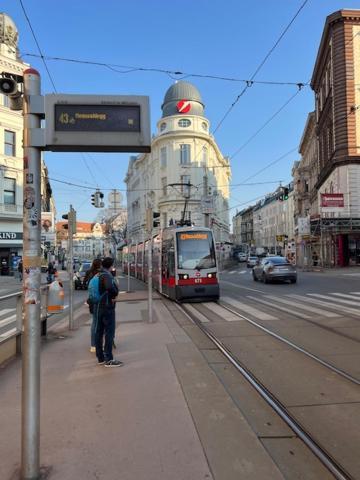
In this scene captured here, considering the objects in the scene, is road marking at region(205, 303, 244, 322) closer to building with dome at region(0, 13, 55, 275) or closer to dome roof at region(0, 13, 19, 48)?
building with dome at region(0, 13, 55, 275)

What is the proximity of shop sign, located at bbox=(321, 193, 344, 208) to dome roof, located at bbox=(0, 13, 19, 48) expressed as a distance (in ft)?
96.4

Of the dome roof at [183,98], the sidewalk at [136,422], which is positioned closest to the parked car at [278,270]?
the sidewalk at [136,422]

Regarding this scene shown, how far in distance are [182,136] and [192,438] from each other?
191 ft

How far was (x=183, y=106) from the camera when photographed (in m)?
60.0

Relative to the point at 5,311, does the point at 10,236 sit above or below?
above

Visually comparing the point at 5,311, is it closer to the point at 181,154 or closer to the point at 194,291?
the point at 194,291

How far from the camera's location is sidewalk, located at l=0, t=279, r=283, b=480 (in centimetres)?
366

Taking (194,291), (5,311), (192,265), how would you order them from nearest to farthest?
(5,311)
(194,291)
(192,265)

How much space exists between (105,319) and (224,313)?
7.09m

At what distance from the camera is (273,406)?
204 inches

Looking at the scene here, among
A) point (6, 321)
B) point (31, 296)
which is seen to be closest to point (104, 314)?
point (6, 321)

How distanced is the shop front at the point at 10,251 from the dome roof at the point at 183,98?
31.0 m

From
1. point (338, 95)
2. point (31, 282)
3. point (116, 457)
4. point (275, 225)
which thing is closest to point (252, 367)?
point (116, 457)

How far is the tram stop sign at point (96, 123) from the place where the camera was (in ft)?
12.0
